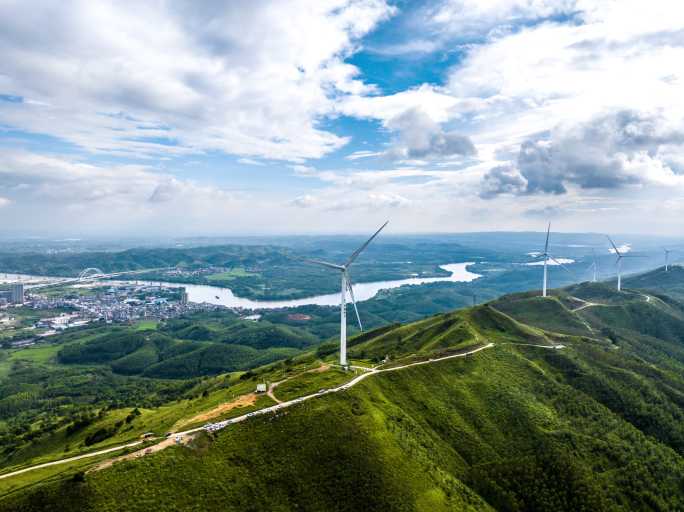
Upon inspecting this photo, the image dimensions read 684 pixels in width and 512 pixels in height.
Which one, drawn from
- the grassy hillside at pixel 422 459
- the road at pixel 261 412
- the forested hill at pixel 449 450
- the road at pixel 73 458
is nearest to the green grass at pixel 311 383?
the road at pixel 261 412

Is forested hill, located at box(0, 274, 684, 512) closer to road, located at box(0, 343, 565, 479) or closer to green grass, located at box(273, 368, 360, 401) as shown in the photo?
road, located at box(0, 343, 565, 479)

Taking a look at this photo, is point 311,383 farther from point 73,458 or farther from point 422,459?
point 73,458

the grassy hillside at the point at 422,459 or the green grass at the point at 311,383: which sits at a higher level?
the green grass at the point at 311,383

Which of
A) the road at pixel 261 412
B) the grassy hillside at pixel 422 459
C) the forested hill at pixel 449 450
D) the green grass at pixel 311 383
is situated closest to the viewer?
the grassy hillside at pixel 422 459

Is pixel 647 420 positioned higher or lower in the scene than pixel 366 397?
lower

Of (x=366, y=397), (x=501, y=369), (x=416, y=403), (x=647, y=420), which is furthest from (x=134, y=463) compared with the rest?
(x=647, y=420)

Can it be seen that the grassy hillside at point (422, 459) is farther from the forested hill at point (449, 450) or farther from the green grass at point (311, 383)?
the green grass at point (311, 383)

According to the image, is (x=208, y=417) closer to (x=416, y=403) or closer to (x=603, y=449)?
(x=416, y=403)

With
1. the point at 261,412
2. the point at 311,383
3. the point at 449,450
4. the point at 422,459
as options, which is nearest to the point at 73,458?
the point at 261,412
